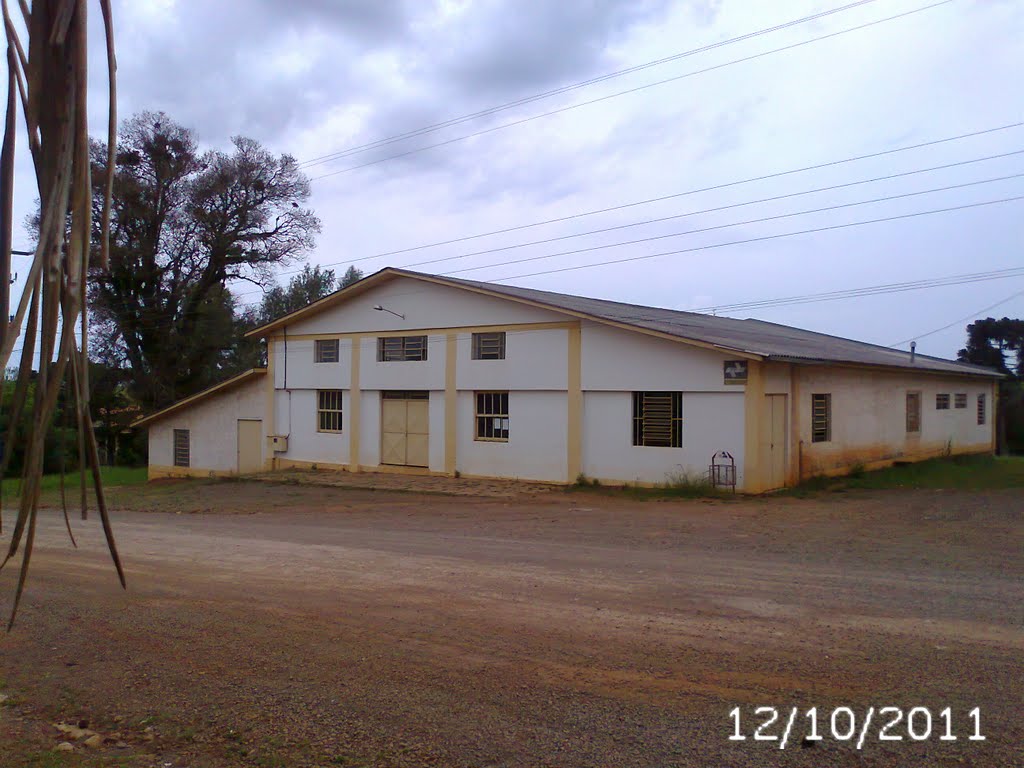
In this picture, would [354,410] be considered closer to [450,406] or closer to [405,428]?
[405,428]

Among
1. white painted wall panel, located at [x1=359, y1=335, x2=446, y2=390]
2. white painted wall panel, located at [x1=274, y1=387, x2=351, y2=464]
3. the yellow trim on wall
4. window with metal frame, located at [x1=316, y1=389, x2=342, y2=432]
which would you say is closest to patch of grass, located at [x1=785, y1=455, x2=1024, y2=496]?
the yellow trim on wall

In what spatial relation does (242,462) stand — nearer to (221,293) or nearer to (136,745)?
(221,293)

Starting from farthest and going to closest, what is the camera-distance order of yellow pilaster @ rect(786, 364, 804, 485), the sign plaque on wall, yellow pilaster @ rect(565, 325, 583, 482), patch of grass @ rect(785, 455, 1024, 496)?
yellow pilaster @ rect(565, 325, 583, 482) < patch of grass @ rect(785, 455, 1024, 496) < yellow pilaster @ rect(786, 364, 804, 485) < the sign plaque on wall

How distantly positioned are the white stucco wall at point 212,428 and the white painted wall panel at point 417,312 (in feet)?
11.2

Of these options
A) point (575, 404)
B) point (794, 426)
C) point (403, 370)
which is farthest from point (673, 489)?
point (403, 370)

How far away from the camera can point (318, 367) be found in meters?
28.2

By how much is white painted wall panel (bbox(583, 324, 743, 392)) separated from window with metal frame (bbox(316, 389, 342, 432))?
9.81m

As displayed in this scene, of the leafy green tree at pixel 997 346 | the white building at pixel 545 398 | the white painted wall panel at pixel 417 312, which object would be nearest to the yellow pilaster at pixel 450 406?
the white building at pixel 545 398

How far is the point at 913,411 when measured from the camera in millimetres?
27516

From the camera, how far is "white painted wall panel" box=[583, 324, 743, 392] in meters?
19.9

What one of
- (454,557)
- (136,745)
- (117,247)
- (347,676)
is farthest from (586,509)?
(117,247)

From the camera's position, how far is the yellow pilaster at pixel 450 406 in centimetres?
2473

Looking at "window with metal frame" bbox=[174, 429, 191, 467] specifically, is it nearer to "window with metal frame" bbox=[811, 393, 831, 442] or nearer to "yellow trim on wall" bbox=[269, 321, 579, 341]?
"yellow trim on wall" bbox=[269, 321, 579, 341]

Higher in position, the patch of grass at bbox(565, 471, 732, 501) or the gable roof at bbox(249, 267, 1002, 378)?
the gable roof at bbox(249, 267, 1002, 378)
